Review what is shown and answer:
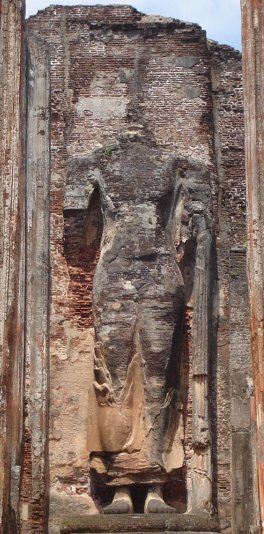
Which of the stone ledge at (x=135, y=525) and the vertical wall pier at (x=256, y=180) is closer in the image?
the vertical wall pier at (x=256, y=180)

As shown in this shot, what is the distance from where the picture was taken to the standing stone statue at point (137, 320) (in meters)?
13.1

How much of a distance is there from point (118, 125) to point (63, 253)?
0.98 meters

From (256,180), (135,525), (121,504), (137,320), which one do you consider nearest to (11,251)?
(137,320)

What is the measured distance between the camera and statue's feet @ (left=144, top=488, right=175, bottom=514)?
12.9 metres

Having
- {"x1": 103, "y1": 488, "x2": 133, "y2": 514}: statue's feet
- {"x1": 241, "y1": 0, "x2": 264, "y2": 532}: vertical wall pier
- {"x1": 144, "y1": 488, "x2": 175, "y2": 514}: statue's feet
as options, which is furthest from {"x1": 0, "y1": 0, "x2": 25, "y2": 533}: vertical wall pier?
{"x1": 241, "y1": 0, "x2": 264, "y2": 532}: vertical wall pier

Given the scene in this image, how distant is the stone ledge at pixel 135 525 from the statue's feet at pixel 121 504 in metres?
0.22

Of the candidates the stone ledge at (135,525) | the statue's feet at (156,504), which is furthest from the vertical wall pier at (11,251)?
the statue's feet at (156,504)

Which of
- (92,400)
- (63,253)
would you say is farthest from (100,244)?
(92,400)

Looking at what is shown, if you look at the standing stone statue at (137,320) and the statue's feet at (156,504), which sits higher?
the standing stone statue at (137,320)

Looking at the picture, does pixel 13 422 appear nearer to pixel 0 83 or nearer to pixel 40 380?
pixel 40 380

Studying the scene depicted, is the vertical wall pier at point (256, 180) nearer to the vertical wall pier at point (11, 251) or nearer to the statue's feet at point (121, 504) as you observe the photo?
the statue's feet at point (121, 504)

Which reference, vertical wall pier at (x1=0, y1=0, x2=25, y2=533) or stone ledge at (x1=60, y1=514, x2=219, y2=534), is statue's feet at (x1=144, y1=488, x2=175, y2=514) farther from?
vertical wall pier at (x1=0, y1=0, x2=25, y2=533)

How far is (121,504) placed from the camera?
509 inches

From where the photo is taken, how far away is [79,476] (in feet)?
43.8
